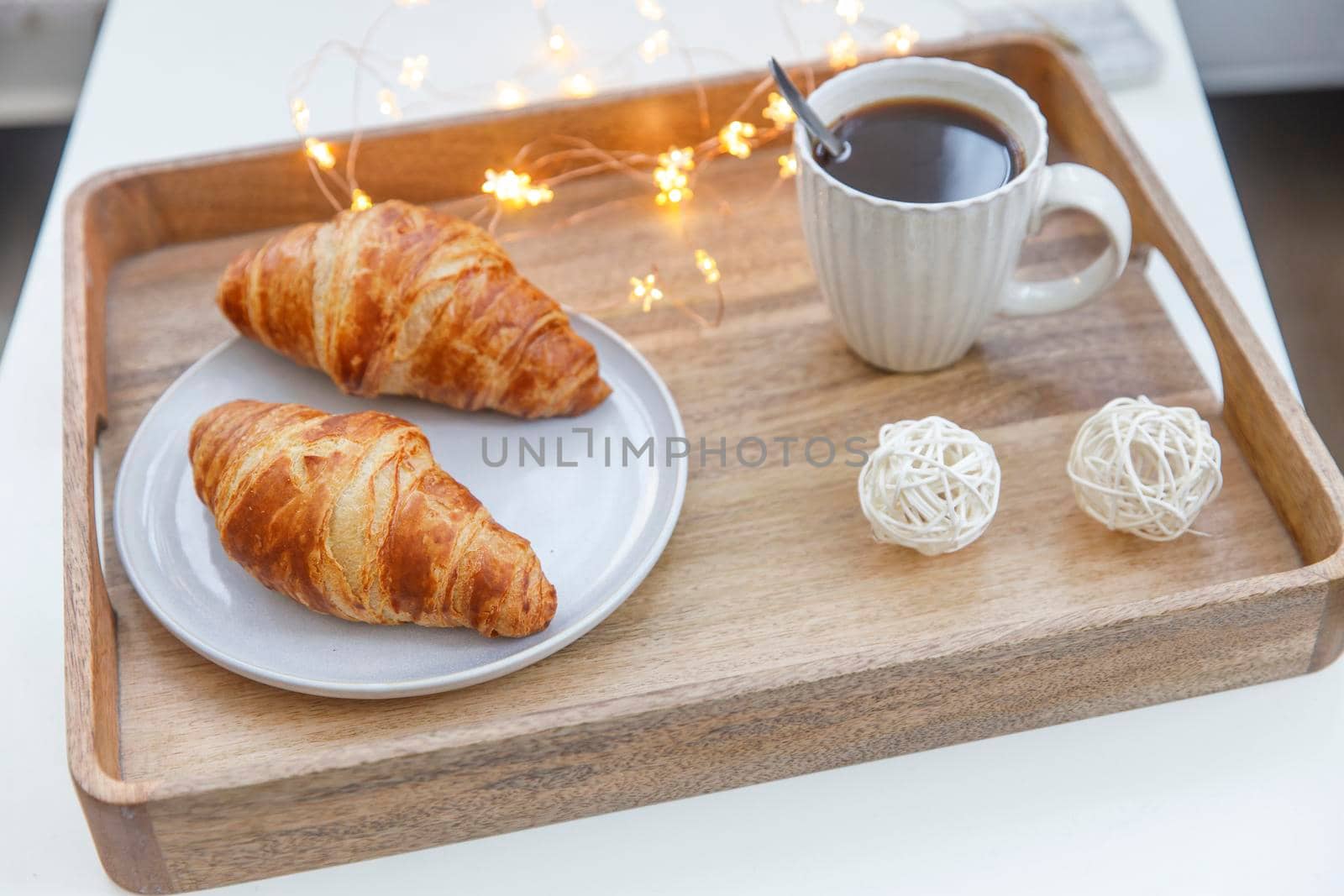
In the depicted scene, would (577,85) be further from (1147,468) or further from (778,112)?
(1147,468)

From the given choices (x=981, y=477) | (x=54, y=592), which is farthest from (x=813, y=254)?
(x=54, y=592)

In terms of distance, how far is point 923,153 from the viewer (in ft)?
3.36

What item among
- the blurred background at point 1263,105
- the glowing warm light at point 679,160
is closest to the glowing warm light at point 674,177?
the glowing warm light at point 679,160

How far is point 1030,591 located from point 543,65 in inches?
35.3

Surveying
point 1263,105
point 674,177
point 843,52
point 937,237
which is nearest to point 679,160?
point 674,177

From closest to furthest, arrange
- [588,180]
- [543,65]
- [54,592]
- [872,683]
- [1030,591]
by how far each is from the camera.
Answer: [872,683]
[1030,591]
[54,592]
[588,180]
[543,65]

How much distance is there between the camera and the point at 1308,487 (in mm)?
919

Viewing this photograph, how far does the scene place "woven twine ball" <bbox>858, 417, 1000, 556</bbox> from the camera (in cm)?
89

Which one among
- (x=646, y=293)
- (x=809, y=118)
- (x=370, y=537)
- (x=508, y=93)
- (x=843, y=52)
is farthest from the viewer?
(x=508, y=93)

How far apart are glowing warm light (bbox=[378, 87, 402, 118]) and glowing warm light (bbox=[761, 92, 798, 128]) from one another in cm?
42

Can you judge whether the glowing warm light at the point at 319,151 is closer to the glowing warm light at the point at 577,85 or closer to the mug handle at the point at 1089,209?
the glowing warm light at the point at 577,85

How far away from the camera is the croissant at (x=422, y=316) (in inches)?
39.8

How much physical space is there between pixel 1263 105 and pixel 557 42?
1.13 meters

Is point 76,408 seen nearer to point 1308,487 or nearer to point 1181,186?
point 1308,487
